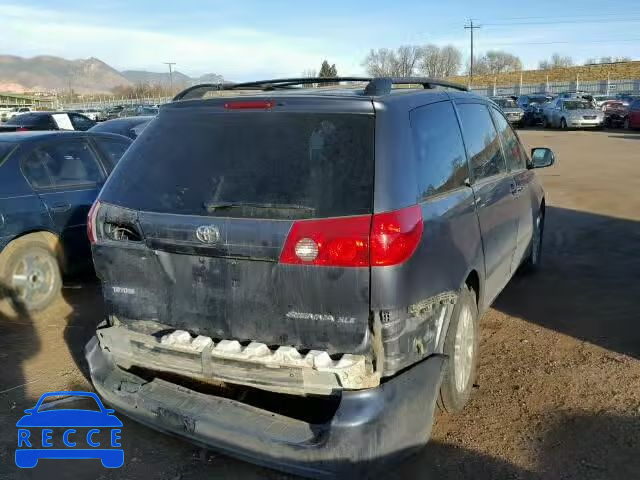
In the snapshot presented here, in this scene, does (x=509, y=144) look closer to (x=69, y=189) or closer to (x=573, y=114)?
(x=69, y=189)

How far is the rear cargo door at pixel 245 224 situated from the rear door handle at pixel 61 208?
9.20ft

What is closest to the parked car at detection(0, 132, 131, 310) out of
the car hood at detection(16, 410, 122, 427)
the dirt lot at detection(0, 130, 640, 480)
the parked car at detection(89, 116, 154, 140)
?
the dirt lot at detection(0, 130, 640, 480)

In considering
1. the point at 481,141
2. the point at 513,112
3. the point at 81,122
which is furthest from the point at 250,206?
the point at 513,112

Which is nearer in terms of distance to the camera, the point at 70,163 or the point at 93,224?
the point at 93,224

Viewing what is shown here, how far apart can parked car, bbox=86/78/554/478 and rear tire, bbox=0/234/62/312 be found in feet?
7.82

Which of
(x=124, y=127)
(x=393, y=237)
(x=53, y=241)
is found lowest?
(x=53, y=241)

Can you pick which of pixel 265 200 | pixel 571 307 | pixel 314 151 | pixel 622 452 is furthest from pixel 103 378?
pixel 571 307

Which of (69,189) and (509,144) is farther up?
(509,144)

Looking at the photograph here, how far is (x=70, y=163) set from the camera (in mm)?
6180

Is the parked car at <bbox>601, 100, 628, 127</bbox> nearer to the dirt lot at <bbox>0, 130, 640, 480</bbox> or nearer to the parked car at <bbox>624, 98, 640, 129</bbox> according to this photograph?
the parked car at <bbox>624, 98, 640, 129</bbox>

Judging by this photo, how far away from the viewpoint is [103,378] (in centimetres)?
336

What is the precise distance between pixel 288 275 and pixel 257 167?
1.85 feet

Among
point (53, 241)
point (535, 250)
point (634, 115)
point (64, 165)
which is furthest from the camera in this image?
point (634, 115)

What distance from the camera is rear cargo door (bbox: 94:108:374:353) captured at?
2.80 meters
